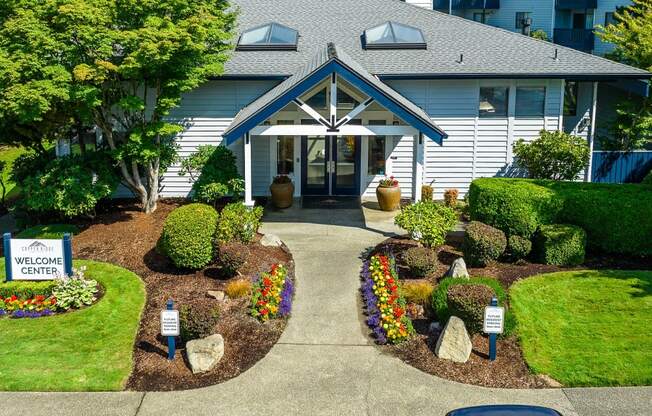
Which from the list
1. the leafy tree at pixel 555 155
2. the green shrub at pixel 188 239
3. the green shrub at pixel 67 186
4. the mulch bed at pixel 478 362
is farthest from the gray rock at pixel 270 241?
the leafy tree at pixel 555 155

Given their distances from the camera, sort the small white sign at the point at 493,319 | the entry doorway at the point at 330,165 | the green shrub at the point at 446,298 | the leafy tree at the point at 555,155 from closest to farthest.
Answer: the small white sign at the point at 493,319
the green shrub at the point at 446,298
the leafy tree at the point at 555,155
the entry doorway at the point at 330,165

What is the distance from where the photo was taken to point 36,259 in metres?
13.2

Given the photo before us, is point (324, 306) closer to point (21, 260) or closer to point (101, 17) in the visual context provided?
point (21, 260)

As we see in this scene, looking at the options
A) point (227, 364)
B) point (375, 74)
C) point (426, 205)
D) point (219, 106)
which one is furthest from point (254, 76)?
point (227, 364)

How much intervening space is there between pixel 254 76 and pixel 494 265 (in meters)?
10.0

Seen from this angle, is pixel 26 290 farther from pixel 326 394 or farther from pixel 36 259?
pixel 326 394

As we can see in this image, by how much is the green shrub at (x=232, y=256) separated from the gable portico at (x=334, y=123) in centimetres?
334

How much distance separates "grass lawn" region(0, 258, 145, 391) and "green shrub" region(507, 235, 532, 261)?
27.7 ft

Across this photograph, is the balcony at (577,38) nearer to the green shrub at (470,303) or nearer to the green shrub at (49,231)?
the green shrub at (470,303)

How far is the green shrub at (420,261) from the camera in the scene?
13773mm

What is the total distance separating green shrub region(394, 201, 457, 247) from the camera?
14.8 m

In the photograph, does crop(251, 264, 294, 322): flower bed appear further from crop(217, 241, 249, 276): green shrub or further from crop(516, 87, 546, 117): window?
crop(516, 87, 546, 117): window

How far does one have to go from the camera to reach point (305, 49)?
22.0 m

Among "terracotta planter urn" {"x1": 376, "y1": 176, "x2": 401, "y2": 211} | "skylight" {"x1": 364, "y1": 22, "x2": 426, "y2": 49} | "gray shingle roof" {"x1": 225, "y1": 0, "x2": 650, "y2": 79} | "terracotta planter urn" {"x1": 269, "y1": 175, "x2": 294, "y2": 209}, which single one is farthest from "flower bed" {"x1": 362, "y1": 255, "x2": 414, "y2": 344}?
"skylight" {"x1": 364, "y1": 22, "x2": 426, "y2": 49}
